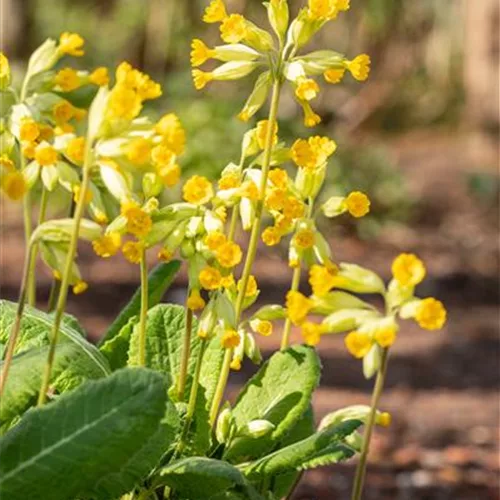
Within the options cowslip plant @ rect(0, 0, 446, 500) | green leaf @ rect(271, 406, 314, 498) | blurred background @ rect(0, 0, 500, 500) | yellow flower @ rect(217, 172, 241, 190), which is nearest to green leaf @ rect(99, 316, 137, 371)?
cowslip plant @ rect(0, 0, 446, 500)

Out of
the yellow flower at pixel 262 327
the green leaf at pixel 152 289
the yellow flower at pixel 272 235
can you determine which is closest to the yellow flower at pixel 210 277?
the yellow flower at pixel 272 235

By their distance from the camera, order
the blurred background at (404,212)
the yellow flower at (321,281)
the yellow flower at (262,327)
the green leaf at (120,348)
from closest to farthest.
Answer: the yellow flower at (321,281)
the yellow flower at (262,327)
the green leaf at (120,348)
the blurred background at (404,212)

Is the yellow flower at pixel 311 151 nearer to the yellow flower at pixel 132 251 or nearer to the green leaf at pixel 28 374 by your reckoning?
the yellow flower at pixel 132 251

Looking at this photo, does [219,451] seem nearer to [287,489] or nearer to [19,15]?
[287,489]

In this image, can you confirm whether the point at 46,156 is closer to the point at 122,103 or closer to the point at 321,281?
the point at 122,103

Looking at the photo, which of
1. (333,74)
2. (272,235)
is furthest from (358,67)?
(272,235)

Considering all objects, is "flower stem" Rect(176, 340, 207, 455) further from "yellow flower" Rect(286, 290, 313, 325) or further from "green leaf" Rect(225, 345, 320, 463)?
"yellow flower" Rect(286, 290, 313, 325)

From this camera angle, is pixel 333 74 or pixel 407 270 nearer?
pixel 407 270

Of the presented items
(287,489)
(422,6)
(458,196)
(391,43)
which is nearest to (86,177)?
(287,489)
